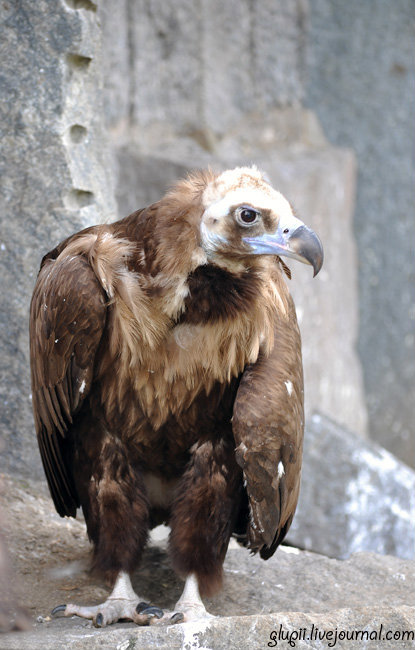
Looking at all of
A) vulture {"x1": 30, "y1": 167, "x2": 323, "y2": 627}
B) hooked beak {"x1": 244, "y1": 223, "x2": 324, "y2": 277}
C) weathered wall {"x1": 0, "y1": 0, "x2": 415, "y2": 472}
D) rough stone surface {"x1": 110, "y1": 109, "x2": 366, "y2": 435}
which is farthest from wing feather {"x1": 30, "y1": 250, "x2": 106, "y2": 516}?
rough stone surface {"x1": 110, "y1": 109, "x2": 366, "y2": 435}

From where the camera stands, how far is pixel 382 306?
7.44 metres

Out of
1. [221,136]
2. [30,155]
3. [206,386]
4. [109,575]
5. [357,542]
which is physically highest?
[221,136]

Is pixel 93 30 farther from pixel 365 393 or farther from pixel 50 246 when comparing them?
pixel 365 393

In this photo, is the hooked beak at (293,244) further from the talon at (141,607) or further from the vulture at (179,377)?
the talon at (141,607)

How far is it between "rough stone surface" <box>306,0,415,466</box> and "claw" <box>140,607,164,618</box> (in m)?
4.50

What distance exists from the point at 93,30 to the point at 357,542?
307 centimetres

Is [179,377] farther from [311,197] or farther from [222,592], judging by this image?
[311,197]

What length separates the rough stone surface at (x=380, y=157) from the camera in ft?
22.2

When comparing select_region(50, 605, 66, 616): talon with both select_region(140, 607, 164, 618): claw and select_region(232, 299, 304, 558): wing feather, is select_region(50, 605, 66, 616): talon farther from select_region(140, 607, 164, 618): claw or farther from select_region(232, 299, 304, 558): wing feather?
select_region(232, 299, 304, 558): wing feather

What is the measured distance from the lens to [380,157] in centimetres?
719

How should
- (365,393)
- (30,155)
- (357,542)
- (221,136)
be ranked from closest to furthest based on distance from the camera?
(30,155)
(357,542)
(221,136)
(365,393)

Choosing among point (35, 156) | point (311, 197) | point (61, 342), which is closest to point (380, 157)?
point (311, 197)

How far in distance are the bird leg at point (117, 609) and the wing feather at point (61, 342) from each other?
0.46 metres

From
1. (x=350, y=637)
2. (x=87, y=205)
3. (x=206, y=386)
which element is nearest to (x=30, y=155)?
(x=87, y=205)
